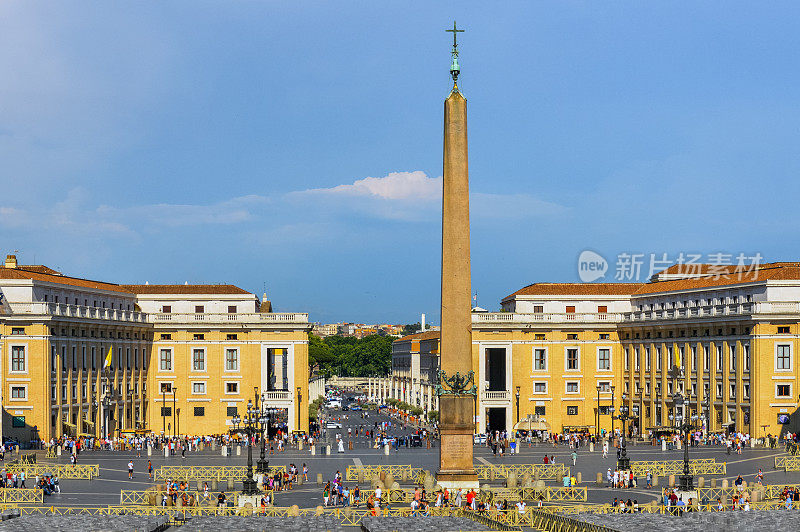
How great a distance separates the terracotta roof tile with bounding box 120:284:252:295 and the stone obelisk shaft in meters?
57.0

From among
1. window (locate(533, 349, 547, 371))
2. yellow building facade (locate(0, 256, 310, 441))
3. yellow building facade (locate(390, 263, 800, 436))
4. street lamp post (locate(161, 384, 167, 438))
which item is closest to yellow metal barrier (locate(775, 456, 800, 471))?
yellow building facade (locate(390, 263, 800, 436))

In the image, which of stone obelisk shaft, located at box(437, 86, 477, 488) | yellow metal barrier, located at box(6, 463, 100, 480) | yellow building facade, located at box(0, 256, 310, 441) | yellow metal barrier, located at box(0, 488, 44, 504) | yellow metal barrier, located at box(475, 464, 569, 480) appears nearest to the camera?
stone obelisk shaft, located at box(437, 86, 477, 488)

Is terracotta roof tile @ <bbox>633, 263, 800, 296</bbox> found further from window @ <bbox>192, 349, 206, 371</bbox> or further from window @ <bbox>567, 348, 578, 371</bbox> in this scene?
window @ <bbox>192, 349, 206, 371</bbox>

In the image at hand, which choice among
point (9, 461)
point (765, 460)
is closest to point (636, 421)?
point (765, 460)

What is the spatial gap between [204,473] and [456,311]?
729 inches

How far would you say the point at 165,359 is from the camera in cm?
9531

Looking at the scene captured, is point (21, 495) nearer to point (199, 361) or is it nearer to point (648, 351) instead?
point (199, 361)

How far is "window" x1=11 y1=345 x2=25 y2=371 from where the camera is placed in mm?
80750

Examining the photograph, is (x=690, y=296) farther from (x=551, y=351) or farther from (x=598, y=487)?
(x=598, y=487)

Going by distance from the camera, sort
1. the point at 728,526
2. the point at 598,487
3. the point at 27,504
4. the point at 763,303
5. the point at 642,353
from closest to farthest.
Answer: the point at 728,526, the point at 27,504, the point at 598,487, the point at 763,303, the point at 642,353

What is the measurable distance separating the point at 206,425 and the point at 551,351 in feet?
90.8

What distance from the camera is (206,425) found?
307 feet

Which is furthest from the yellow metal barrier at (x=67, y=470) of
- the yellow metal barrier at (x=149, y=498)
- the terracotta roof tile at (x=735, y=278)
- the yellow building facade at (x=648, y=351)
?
the terracotta roof tile at (x=735, y=278)

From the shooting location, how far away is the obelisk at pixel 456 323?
1831 inches
